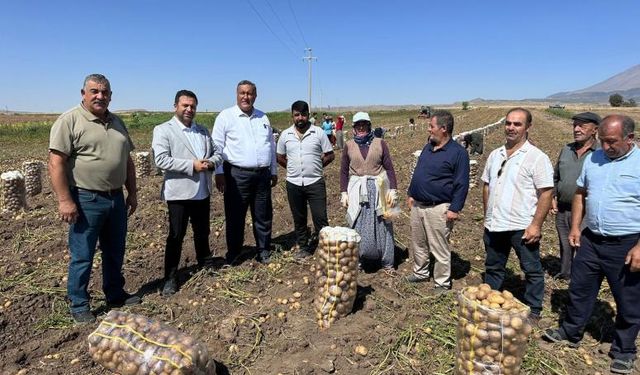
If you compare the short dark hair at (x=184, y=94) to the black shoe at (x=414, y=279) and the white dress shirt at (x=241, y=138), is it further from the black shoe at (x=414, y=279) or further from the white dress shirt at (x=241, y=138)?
the black shoe at (x=414, y=279)

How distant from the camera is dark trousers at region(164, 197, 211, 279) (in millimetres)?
4375

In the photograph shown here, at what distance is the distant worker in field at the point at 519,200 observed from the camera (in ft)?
11.7

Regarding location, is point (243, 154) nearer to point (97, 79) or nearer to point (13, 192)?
point (97, 79)

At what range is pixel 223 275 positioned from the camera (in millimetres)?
4844

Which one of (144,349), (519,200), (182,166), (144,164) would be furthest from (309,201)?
(144,164)

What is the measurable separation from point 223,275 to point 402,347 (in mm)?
2304

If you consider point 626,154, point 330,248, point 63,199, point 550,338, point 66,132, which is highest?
point 66,132

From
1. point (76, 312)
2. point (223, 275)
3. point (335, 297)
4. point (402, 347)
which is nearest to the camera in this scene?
point (402, 347)

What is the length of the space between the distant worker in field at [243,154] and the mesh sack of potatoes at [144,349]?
2119 mm

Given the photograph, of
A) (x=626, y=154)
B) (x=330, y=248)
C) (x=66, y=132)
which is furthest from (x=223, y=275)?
(x=626, y=154)

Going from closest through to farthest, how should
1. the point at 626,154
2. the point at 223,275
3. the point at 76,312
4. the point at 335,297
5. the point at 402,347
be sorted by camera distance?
1. the point at 626,154
2. the point at 402,347
3. the point at 335,297
4. the point at 76,312
5. the point at 223,275

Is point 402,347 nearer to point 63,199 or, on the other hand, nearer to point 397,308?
point 397,308

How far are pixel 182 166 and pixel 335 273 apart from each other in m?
1.89

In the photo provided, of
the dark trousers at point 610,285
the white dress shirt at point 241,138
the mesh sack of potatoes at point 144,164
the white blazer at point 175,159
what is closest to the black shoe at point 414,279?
the dark trousers at point 610,285
